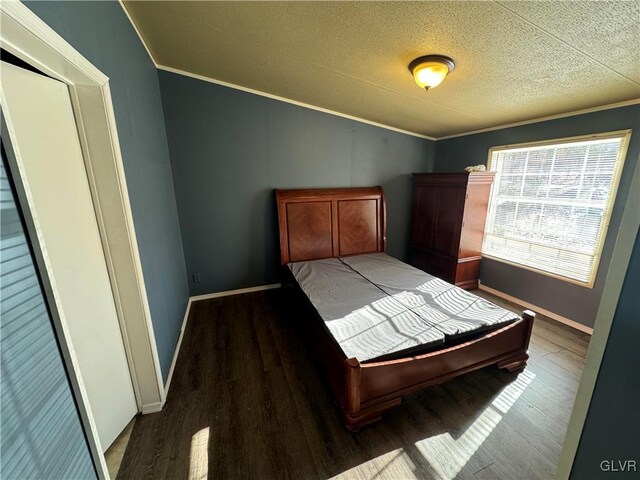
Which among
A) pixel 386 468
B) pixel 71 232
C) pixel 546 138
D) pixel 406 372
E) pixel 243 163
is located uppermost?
pixel 546 138

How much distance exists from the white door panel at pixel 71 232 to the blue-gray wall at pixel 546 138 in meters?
4.04

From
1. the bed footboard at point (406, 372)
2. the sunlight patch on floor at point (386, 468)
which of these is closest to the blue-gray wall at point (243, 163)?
the bed footboard at point (406, 372)

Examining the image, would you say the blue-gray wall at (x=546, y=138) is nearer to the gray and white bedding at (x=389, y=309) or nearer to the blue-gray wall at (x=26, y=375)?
the gray and white bedding at (x=389, y=309)

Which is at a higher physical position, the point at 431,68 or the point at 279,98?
the point at 279,98

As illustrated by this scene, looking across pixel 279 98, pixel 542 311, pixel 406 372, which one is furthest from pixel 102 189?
pixel 542 311

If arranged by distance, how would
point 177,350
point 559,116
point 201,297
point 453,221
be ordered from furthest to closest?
point 453,221 < point 201,297 < point 559,116 < point 177,350

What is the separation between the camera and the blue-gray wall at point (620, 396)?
65cm

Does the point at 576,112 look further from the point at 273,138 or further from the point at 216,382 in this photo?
the point at 216,382

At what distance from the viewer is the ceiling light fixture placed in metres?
1.69

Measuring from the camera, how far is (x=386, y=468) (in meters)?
1.37

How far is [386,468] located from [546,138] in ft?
11.6

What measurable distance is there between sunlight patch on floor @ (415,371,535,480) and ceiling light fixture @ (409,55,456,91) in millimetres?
2367

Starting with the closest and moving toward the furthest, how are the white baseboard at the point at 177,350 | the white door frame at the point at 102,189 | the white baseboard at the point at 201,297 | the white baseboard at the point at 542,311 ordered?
1. the white door frame at the point at 102,189
2. the white baseboard at the point at 177,350
3. the white baseboard at the point at 201,297
4. the white baseboard at the point at 542,311

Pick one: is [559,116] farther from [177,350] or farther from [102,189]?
[177,350]
